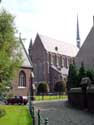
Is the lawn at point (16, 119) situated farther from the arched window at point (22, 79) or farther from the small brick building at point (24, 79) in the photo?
the arched window at point (22, 79)

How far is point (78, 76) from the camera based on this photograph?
5000 centimetres

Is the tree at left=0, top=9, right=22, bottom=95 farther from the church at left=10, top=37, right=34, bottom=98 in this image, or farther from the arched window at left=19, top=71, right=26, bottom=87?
the arched window at left=19, top=71, right=26, bottom=87

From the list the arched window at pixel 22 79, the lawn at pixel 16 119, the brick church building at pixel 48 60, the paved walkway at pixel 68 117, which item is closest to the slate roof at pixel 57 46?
the brick church building at pixel 48 60

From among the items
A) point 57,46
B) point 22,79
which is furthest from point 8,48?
point 57,46

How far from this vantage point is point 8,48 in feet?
101

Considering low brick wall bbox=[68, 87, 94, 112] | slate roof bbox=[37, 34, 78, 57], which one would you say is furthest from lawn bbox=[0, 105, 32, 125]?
slate roof bbox=[37, 34, 78, 57]

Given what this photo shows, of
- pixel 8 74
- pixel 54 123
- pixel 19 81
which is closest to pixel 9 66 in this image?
pixel 8 74

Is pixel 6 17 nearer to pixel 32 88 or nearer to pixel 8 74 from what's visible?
pixel 8 74

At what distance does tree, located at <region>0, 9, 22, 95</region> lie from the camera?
2919 centimetres

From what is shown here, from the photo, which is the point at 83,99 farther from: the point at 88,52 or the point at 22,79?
the point at 22,79

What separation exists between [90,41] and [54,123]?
4360 cm

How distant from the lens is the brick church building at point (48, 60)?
109 metres

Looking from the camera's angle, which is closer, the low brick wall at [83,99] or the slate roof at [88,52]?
the low brick wall at [83,99]

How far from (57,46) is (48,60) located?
8.14 m
